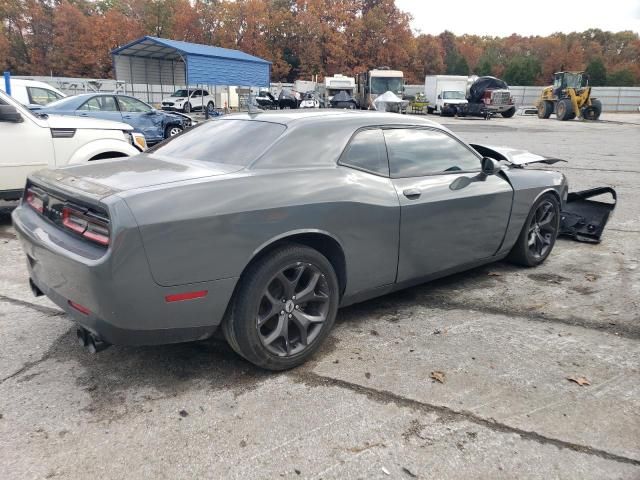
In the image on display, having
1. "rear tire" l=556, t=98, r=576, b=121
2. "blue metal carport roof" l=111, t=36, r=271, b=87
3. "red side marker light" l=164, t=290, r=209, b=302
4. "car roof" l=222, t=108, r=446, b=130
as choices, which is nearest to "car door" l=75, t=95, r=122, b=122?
"car roof" l=222, t=108, r=446, b=130

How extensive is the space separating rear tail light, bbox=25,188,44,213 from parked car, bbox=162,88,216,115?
2843 centimetres

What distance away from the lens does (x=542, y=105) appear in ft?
114

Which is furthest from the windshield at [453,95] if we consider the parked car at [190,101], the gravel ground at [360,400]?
the gravel ground at [360,400]

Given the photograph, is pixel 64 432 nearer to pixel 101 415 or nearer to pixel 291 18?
pixel 101 415

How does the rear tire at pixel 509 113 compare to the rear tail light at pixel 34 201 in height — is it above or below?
below

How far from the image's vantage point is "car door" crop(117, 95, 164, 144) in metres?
12.4

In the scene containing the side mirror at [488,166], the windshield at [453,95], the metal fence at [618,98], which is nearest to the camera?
the side mirror at [488,166]

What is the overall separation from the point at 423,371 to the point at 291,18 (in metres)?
68.6

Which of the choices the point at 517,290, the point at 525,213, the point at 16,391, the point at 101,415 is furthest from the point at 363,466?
the point at 525,213

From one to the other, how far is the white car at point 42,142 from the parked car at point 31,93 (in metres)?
7.59

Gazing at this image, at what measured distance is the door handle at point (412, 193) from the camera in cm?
359

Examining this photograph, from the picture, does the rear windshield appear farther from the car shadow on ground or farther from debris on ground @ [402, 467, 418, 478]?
debris on ground @ [402, 467, 418, 478]

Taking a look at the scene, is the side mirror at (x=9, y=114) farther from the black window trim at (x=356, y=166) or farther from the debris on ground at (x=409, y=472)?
the debris on ground at (x=409, y=472)

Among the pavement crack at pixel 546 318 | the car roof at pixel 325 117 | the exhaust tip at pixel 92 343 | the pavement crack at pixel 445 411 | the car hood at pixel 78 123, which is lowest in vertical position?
the pavement crack at pixel 546 318
